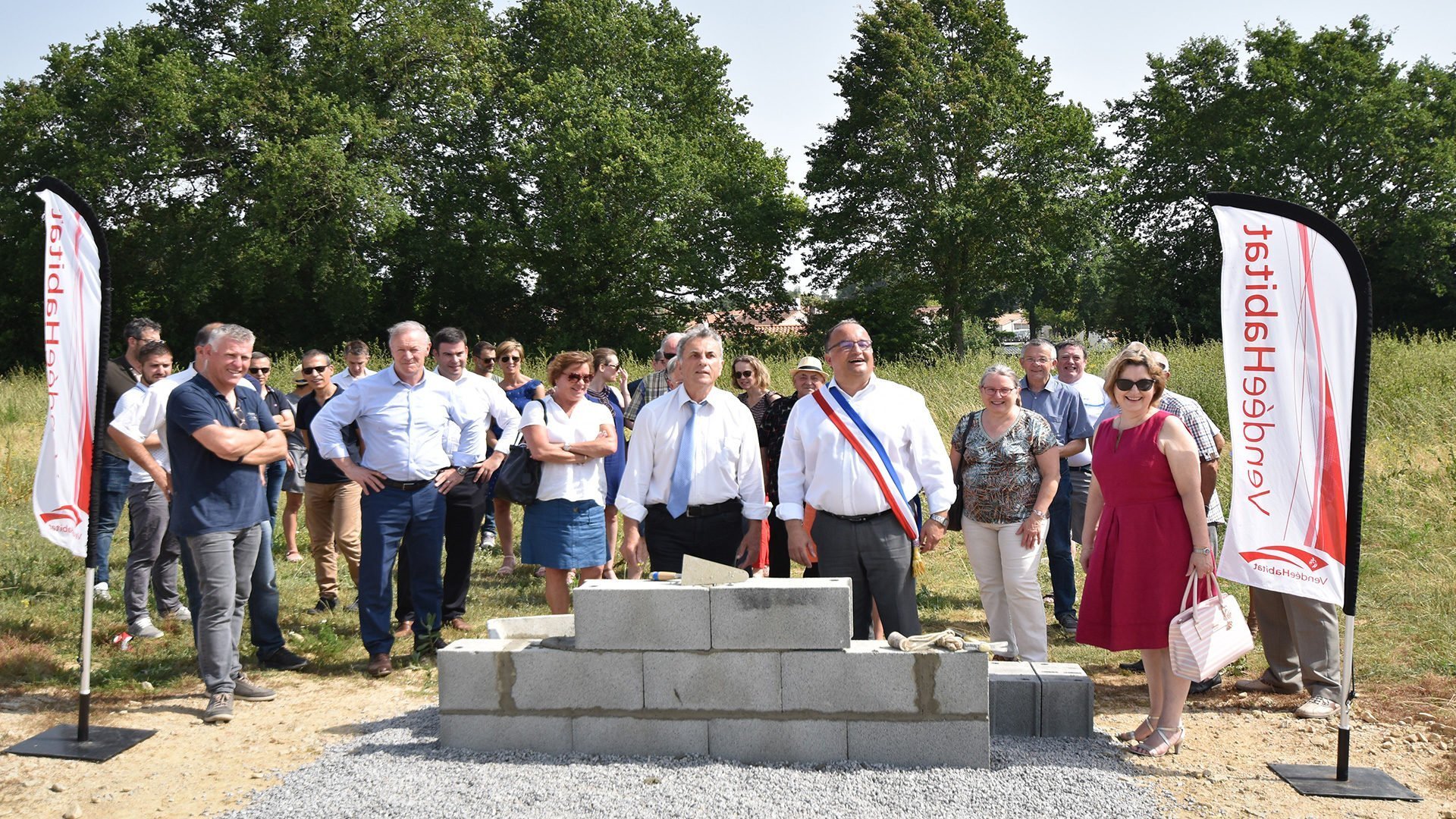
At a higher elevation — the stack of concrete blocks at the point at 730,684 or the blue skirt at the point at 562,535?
the blue skirt at the point at 562,535

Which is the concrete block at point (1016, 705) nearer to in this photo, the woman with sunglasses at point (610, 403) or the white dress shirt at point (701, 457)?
the white dress shirt at point (701, 457)

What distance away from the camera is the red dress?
16.5ft

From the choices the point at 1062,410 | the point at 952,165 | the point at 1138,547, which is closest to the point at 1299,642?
the point at 1138,547

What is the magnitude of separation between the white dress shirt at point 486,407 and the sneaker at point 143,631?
2.35 meters

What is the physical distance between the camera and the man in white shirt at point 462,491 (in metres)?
7.12

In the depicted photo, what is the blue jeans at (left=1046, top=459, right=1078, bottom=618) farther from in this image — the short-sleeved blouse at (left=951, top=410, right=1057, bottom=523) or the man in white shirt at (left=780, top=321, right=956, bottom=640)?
the man in white shirt at (left=780, top=321, right=956, bottom=640)

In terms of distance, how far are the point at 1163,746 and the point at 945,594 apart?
403 cm

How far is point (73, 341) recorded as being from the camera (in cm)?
531

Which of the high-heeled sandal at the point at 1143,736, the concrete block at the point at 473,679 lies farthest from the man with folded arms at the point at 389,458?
the high-heeled sandal at the point at 1143,736

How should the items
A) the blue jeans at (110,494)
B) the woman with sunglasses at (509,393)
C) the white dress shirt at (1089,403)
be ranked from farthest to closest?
the woman with sunglasses at (509,393), the blue jeans at (110,494), the white dress shirt at (1089,403)

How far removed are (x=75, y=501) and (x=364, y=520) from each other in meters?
1.58

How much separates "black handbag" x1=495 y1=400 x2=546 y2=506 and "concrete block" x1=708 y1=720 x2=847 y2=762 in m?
2.16

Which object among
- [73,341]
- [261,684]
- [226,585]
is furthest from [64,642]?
[73,341]

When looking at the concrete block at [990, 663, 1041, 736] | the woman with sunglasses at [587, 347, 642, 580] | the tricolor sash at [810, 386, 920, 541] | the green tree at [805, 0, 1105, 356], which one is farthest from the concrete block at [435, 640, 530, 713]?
the green tree at [805, 0, 1105, 356]
